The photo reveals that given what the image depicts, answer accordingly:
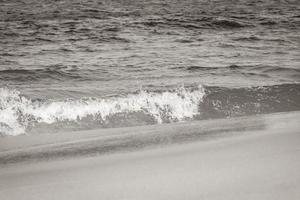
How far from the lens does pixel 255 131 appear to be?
4.84 meters

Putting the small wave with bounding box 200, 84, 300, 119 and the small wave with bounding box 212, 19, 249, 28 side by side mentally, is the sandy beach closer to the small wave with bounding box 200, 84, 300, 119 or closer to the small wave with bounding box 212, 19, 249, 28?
the small wave with bounding box 200, 84, 300, 119

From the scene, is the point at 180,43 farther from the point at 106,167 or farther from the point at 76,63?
the point at 106,167

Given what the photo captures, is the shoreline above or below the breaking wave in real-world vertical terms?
above

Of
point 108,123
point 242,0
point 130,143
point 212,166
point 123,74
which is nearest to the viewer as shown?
point 212,166

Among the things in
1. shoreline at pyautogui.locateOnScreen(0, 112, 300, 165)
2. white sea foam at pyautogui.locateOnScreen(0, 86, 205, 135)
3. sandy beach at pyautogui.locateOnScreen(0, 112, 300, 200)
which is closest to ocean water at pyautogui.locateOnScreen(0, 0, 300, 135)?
white sea foam at pyautogui.locateOnScreen(0, 86, 205, 135)

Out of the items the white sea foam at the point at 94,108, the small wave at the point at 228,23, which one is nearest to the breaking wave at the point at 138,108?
the white sea foam at the point at 94,108

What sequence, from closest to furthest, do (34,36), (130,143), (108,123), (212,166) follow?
(212,166) → (130,143) → (108,123) → (34,36)

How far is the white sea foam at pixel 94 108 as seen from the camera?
5988 millimetres

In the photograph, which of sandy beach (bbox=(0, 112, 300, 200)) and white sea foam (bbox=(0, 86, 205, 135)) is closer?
sandy beach (bbox=(0, 112, 300, 200))

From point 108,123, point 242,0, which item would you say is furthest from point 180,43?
point 242,0

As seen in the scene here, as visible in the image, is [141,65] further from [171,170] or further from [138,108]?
[171,170]

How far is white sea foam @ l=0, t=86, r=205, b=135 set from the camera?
5.99m

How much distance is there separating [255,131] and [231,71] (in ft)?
16.8

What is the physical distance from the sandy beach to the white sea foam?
48.0 inches
